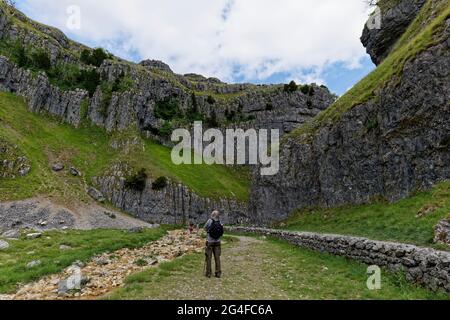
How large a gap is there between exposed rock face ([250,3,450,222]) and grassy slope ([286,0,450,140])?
107 centimetres

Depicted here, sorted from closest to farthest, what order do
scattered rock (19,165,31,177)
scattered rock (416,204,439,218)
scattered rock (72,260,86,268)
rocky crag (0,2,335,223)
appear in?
scattered rock (72,260,86,268), scattered rock (416,204,439,218), scattered rock (19,165,31,177), rocky crag (0,2,335,223)

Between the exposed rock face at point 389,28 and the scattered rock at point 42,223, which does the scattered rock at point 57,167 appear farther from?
the exposed rock face at point 389,28

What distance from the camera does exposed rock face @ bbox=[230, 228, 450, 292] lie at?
41.8 feet

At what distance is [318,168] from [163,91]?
8892 centimetres

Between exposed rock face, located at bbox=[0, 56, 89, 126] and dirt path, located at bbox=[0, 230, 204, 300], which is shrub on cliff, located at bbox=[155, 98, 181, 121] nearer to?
exposed rock face, located at bbox=[0, 56, 89, 126]

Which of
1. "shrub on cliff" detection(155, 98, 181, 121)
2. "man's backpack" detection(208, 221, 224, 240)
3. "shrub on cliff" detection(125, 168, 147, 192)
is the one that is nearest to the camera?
"man's backpack" detection(208, 221, 224, 240)

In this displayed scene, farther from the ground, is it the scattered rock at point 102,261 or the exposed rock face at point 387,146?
the exposed rock face at point 387,146

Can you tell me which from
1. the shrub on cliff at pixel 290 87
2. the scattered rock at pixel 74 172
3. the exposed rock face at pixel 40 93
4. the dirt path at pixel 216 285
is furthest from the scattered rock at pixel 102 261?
the shrub on cliff at pixel 290 87

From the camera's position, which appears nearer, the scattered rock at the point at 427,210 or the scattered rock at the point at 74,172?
the scattered rock at the point at 427,210

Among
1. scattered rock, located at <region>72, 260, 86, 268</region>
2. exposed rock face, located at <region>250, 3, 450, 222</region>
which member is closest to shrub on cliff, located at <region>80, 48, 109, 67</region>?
exposed rock face, located at <region>250, 3, 450, 222</region>

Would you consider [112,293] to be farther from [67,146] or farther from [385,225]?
[67,146]

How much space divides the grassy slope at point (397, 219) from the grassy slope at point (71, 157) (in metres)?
53.9

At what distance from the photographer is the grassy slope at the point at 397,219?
2160 cm

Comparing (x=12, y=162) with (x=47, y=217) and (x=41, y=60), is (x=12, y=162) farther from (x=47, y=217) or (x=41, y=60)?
(x=41, y=60)
